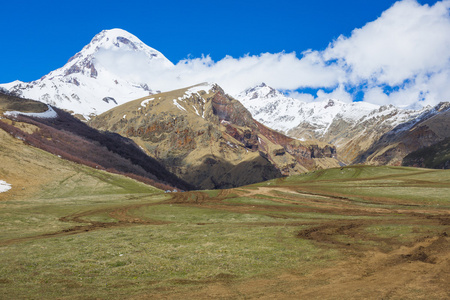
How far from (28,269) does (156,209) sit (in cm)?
3135

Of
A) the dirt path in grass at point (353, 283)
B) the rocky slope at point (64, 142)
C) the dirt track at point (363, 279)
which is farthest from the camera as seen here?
the rocky slope at point (64, 142)

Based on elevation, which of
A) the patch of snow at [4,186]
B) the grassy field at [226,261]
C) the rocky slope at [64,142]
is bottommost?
the grassy field at [226,261]

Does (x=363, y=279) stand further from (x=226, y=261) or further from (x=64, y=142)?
(x=64, y=142)

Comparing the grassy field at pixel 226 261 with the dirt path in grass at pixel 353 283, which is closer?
the dirt path in grass at pixel 353 283

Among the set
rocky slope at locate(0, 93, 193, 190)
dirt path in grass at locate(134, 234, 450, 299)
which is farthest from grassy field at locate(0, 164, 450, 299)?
rocky slope at locate(0, 93, 193, 190)

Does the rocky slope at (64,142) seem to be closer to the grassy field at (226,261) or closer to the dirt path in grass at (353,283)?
the grassy field at (226,261)

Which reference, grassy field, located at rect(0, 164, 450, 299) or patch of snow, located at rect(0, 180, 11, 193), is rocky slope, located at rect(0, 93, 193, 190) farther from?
grassy field, located at rect(0, 164, 450, 299)

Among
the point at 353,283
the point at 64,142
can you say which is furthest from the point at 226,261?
the point at 64,142

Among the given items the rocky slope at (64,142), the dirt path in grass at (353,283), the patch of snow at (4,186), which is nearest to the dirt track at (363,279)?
the dirt path in grass at (353,283)

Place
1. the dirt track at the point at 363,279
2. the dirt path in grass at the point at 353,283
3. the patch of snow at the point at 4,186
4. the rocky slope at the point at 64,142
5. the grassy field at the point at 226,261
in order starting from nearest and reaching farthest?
the dirt path in grass at the point at 353,283 → the dirt track at the point at 363,279 → the grassy field at the point at 226,261 → the patch of snow at the point at 4,186 → the rocky slope at the point at 64,142

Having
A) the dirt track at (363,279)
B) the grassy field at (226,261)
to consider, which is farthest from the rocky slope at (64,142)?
the dirt track at (363,279)

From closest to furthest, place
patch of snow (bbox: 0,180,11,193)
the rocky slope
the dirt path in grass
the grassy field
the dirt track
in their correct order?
the dirt path in grass → the dirt track → the grassy field → patch of snow (bbox: 0,180,11,193) → the rocky slope

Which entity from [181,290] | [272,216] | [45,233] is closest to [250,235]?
[181,290]

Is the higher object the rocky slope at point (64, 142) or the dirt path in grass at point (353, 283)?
the rocky slope at point (64, 142)
